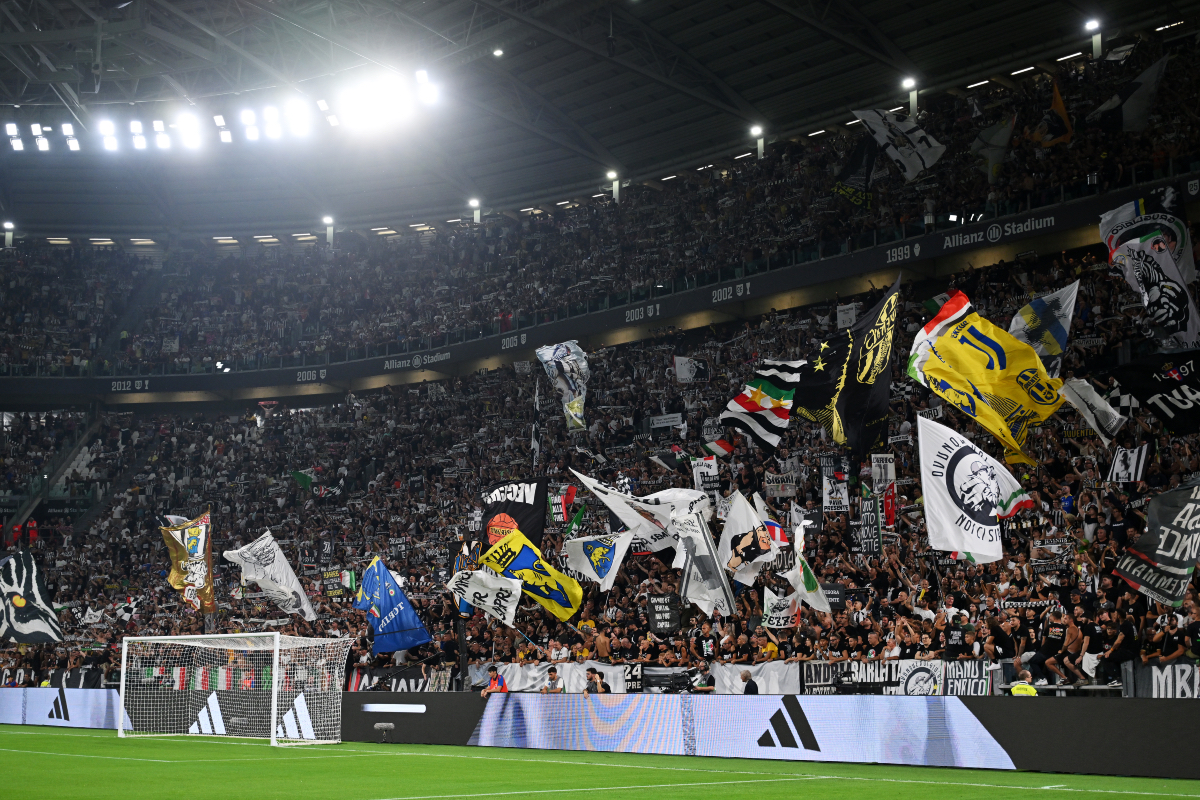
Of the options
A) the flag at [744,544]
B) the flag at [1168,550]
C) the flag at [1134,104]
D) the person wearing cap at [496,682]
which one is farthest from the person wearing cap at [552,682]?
the flag at [1134,104]

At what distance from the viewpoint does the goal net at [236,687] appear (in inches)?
897

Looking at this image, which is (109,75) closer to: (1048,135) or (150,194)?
(150,194)

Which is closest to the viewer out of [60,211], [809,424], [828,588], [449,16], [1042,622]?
[1042,622]

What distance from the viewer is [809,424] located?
94.4 feet

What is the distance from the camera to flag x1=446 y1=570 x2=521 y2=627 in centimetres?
2262

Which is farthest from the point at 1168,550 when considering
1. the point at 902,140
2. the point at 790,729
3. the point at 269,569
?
the point at 269,569

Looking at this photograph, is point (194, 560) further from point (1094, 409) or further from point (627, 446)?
point (1094, 409)

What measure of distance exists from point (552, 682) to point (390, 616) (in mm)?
3809

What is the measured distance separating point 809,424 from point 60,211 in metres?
38.8

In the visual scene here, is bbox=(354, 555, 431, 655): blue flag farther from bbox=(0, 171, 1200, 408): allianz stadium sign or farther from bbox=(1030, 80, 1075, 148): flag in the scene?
bbox=(1030, 80, 1075, 148): flag

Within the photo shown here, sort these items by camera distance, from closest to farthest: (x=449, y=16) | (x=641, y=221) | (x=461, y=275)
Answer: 1. (x=449, y=16)
2. (x=641, y=221)
3. (x=461, y=275)

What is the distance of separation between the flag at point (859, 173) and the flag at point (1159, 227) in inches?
470

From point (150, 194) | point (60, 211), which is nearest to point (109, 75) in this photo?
point (150, 194)

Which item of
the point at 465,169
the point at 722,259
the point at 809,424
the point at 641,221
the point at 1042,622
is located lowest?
the point at 1042,622
